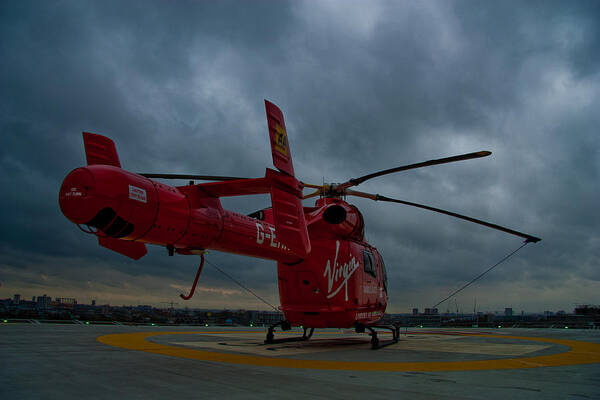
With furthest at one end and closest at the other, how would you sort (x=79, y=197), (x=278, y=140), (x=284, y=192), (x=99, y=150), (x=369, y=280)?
1. (x=369, y=280)
2. (x=284, y=192)
3. (x=278, y=140)
4. (x=99, y=150)
5. (x=79, y=197)

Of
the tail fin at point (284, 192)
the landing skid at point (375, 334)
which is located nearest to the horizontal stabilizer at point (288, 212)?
the tail fin at point (284, 192)

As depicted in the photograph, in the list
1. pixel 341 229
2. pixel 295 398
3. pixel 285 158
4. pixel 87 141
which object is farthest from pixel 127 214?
pixel 341 229

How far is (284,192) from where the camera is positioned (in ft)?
30.3

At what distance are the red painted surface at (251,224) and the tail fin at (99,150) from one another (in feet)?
0.06

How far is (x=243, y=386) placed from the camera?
241 inches

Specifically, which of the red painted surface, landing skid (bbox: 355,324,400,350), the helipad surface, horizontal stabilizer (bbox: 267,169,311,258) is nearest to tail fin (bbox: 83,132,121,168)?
the red painted surface

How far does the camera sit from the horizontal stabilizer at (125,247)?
9375 mm

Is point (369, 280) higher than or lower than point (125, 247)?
lower

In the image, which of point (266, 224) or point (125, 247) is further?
point (266, 224)

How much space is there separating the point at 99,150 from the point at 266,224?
4585 mm

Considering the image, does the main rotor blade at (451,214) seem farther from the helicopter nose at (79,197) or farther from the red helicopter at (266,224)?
the helicopter nose at (79,197)

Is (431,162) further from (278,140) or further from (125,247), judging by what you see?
(125,247)

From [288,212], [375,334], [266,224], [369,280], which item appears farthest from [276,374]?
[369,280]

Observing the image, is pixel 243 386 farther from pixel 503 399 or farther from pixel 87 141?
pixel 87 141
